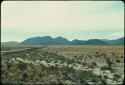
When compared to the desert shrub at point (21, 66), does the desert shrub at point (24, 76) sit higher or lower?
lower

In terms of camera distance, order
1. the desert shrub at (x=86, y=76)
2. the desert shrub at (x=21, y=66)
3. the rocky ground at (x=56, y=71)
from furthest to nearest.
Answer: the desert shrub at (x=21, y=66), the desert shrub at (x=86, y=76), the rocky ground at (x=56, y=71)

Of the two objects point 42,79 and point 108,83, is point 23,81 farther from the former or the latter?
point 108,83

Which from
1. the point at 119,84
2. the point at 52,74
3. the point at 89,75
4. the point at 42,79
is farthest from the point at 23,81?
the point at 119,84

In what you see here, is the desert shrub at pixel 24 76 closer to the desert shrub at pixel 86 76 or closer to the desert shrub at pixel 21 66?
the desert shrub at pixel 21 66

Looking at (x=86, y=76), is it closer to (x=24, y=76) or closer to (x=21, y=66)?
(x=24, y=76)

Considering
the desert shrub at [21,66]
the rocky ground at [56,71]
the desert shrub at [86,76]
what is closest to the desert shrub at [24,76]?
the rocky ground at [56,71]

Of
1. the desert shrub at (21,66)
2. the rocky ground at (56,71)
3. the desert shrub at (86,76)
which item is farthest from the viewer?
the desert shrub at (21,66)

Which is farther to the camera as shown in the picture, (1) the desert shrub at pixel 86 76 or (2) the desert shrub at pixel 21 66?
(2) the desert shrub at pixel 21 66

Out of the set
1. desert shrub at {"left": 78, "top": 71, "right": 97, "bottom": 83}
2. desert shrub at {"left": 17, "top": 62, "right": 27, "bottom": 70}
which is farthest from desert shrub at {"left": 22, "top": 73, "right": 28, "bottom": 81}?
desert shrub at {"left": 78, "top": 71, "right": 97, "bottom": 83}

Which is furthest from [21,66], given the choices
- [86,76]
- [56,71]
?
[86,76]

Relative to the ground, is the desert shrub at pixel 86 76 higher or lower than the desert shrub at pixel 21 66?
lower

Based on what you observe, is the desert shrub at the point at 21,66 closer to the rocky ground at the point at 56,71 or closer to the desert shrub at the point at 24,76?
the rocky ground at the point at 56,71
